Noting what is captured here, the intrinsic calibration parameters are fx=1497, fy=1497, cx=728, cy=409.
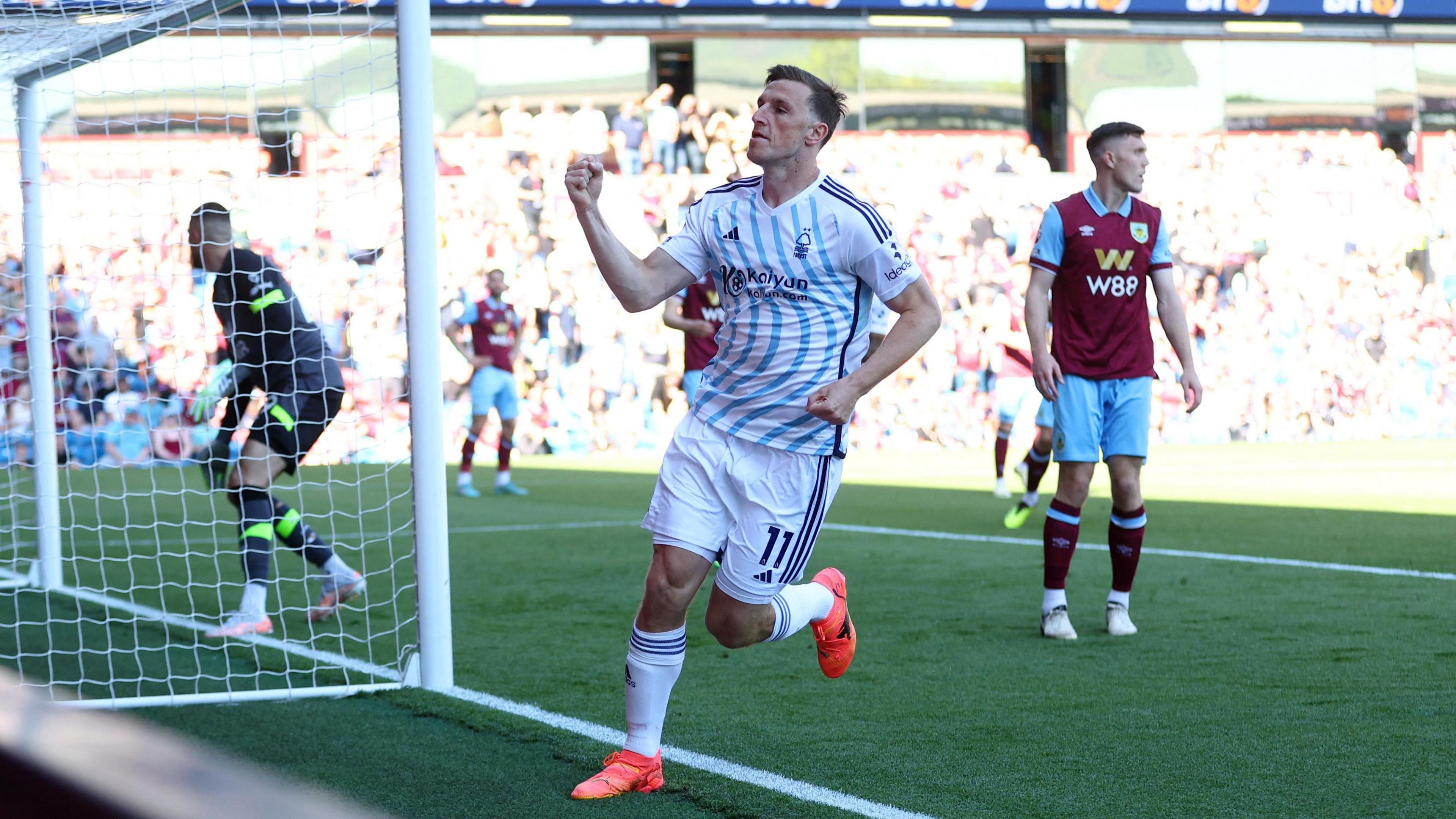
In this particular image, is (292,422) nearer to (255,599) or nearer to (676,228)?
(255,599)

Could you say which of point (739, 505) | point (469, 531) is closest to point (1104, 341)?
point (739, 505)

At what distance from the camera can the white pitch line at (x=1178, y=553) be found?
282 inches

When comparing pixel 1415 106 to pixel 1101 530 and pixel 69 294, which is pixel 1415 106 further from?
pixel 69 294

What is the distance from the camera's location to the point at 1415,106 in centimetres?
2302

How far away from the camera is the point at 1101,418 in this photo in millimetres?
5609

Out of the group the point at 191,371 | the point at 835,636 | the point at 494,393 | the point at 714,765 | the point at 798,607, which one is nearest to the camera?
the point at 714,765

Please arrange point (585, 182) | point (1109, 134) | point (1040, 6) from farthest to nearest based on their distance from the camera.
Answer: point (1040, 6)
point (1109, 134)
point (585, 182)

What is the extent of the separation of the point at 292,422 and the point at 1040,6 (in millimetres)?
17562

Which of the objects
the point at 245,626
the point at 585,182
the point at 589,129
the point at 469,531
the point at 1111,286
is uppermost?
the point at 589,129

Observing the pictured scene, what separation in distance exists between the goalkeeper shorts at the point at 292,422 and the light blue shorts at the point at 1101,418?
9.65 feet

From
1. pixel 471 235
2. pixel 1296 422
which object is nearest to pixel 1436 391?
pixel 1296 422

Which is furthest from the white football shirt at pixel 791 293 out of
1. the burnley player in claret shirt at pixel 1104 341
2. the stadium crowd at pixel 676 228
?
the stadium crowd at pixel 676 228

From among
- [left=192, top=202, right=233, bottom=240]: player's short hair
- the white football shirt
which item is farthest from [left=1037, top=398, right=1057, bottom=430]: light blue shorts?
the white football shirt

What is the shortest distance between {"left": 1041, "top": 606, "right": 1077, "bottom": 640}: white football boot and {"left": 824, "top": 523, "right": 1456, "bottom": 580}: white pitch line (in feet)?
7.53
